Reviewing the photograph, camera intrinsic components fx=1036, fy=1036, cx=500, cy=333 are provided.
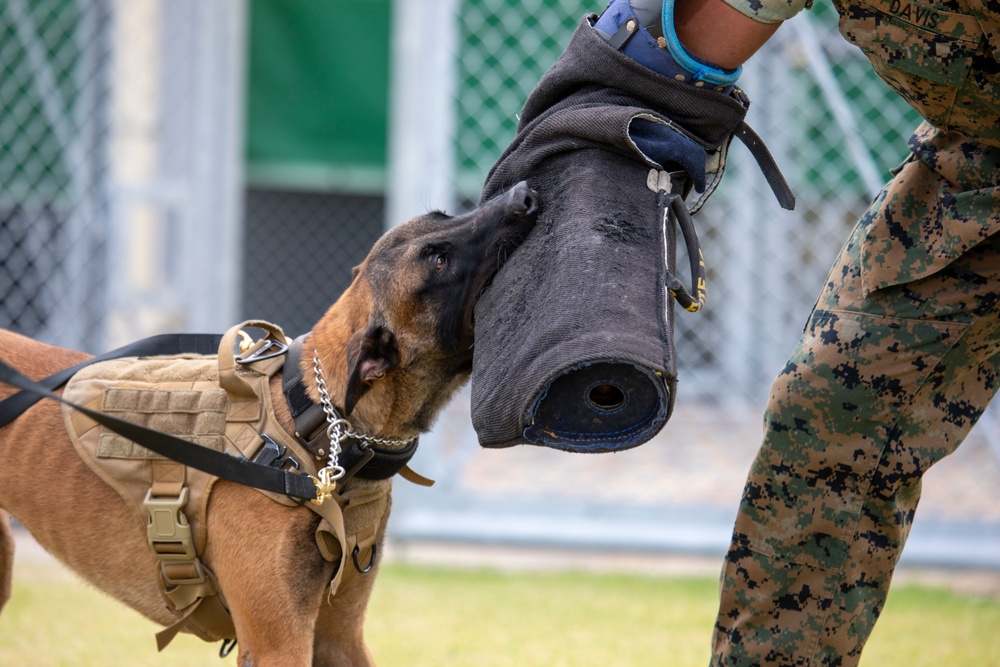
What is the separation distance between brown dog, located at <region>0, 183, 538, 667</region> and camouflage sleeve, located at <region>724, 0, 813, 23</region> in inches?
20.9

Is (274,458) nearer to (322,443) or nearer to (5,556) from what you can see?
(322,443)

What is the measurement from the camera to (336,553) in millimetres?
2281

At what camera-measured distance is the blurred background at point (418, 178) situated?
5.04 metres

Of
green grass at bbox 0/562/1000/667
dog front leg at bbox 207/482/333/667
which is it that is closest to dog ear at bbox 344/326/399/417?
dog front leg at bbox 207/482/333/667

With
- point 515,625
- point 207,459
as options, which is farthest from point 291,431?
point 515,625

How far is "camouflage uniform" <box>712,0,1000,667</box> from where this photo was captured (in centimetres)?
199

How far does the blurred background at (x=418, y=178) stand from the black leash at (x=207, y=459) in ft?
8.70

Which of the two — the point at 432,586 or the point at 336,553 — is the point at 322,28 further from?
the point at 336,553

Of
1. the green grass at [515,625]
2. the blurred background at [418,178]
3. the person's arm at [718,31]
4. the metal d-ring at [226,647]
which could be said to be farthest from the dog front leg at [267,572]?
the blurred background at [418,178]

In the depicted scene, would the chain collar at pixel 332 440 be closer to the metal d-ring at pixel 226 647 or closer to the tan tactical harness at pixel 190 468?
the tan tactical harness at pixel 190 468

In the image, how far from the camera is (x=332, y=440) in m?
2.25

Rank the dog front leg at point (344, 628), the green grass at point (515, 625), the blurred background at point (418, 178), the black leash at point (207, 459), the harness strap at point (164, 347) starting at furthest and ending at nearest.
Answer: the blurred background at point (418, 178), the green grass at point (515, 625), the harness strap at point (164, 347), the dog front leg at point (344, 628), the black leash at point (207, 459)

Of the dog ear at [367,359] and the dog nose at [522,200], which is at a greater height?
the dog nose at [522,200]

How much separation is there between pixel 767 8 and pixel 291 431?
132cm
